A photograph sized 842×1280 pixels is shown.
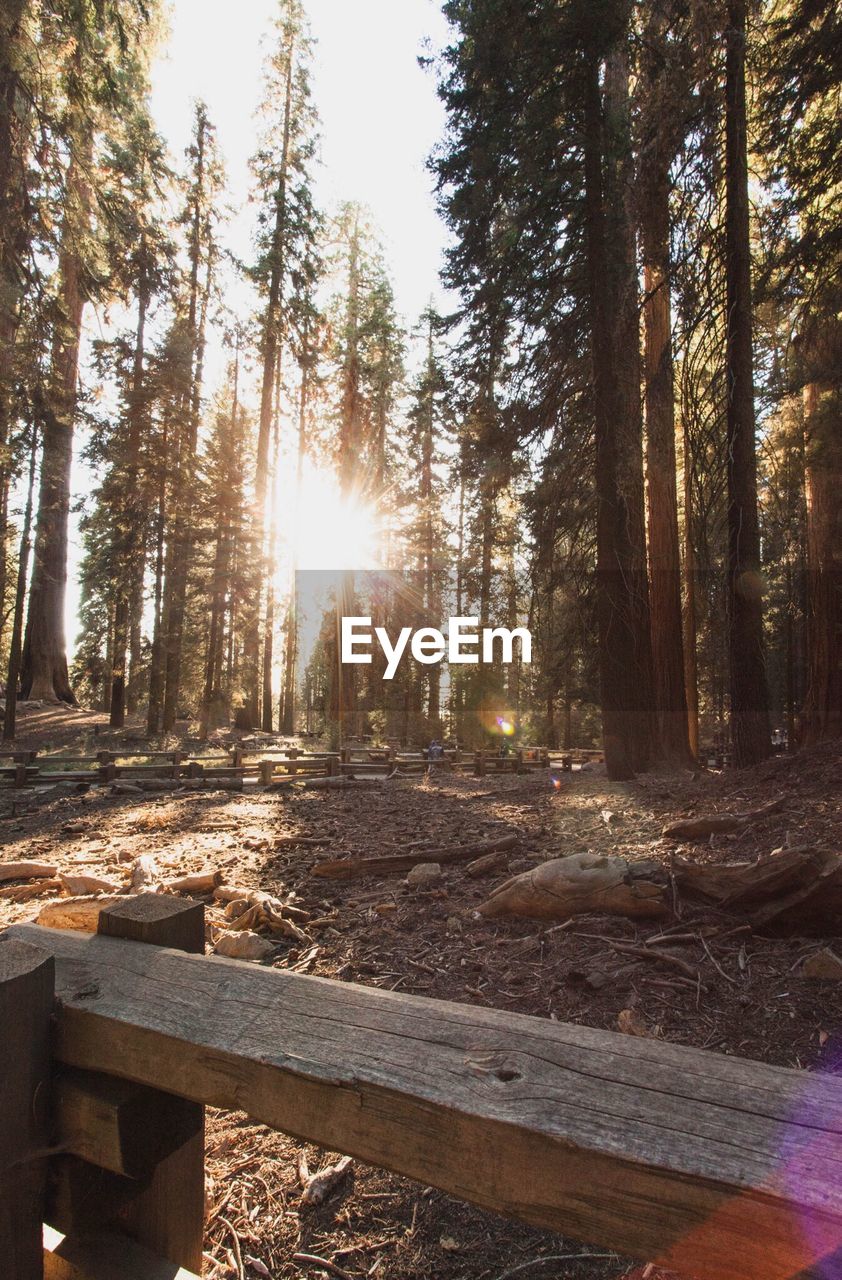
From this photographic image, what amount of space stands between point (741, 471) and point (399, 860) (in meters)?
6.13

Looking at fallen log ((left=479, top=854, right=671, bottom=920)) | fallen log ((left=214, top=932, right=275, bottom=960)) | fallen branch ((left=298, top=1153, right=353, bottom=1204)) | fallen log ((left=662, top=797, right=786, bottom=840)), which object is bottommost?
fallen branch ((left=298, top=1153, right=353, bottom=1204))

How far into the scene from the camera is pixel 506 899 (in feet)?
13.7

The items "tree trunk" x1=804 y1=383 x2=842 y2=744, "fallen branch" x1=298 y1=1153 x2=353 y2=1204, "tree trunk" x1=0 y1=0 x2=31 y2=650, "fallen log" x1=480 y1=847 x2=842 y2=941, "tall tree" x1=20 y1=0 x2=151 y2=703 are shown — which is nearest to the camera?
"fallen branch" x1=298 y1=1153 x2=353 y2=1204

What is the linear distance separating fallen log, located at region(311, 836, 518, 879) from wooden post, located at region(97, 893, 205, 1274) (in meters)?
3.62

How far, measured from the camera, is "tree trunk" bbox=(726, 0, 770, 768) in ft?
25.2

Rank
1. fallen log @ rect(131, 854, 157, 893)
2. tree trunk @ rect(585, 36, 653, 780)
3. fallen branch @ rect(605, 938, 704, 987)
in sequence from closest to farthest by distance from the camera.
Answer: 1. fallen branch @ rect(605, 938, 704, 987)
2. fallen log @ rect(131, 854, 157, 893)
3. tree trunk @ rect(585, 36, 653, 780)

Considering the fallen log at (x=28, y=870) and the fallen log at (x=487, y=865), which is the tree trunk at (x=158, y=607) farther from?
the fallen log at (x=487, y=865)

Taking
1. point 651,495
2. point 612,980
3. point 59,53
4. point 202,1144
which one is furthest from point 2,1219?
point 59,53

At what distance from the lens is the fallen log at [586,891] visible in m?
3.79

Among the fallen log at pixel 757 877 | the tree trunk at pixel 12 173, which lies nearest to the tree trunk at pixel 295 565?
the tree trunk at pixel 12 173

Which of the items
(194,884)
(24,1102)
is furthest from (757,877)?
(194,884)

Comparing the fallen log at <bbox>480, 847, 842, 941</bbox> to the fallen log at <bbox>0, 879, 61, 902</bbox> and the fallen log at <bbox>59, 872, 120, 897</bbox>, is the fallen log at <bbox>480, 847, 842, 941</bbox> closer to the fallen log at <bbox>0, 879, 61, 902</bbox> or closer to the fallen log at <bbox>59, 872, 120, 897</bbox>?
the fallen log at <bbox>59, 872, 120, 897</bbox>

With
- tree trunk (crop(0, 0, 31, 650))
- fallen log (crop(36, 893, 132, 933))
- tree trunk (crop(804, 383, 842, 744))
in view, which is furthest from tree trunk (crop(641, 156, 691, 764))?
tree trunk (crop(0, 0, 31, 650))

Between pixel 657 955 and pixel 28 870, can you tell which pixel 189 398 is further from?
pixel 657 955
